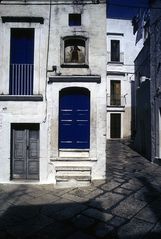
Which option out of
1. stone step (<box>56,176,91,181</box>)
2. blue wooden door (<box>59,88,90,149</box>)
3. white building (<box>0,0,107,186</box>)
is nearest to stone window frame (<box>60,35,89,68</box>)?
white building (<box>0,0,107,186</box>)

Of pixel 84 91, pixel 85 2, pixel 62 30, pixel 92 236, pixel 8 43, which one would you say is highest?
pixel 85 2

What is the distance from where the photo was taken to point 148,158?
1276 centimetres

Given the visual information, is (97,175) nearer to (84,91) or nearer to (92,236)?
(84,91)

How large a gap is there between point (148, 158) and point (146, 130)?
5.90 feet

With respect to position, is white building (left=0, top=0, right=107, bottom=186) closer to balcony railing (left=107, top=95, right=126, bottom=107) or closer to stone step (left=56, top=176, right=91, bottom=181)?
stone step (left=56, top=176, right=91, bottom=181)

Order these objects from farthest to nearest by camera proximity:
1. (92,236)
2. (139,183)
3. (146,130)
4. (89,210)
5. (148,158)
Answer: (146,130) < (148,158) < (139,183) < (89,210) < (92,236)

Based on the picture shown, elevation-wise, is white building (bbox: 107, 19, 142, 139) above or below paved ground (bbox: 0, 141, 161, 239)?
above

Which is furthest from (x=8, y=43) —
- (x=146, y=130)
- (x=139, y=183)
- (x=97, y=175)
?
(x=146, y=130)

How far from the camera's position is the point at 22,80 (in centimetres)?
870

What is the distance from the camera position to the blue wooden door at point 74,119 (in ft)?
28.6

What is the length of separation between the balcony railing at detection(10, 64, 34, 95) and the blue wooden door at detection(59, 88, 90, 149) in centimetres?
132

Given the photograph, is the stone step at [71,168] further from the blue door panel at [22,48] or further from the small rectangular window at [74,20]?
the small rectangular window at [74,20]

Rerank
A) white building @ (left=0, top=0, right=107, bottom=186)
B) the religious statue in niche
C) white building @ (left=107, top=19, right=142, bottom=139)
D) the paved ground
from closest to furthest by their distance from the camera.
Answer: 1. the paved ground
2. white building @ (left=0, top=0, right=107, bottom=186)
3. the religious statue in niche
4. white building @ (left=107, top=19, right=142, bottom=139)

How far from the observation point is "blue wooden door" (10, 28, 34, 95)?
8680mm
